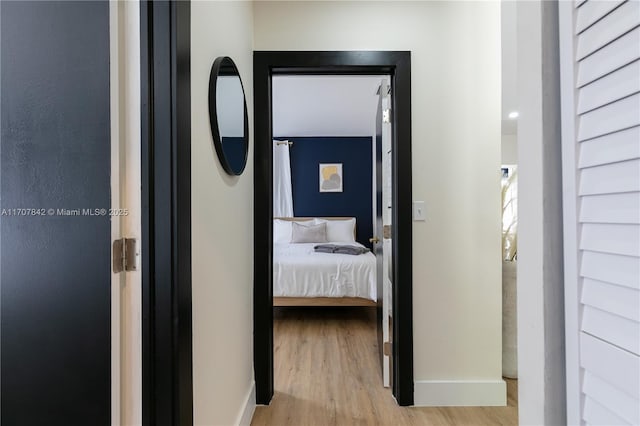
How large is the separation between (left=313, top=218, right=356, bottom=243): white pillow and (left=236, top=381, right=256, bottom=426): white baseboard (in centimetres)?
347

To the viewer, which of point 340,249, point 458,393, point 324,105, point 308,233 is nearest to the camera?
point 458,393

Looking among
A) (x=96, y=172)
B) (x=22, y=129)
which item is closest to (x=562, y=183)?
(x=96, y=172)

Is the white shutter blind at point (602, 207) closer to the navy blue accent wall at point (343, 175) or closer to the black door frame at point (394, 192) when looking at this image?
the black door frame at point (394, 192)

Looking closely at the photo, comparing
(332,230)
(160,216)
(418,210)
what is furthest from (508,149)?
(160,216)

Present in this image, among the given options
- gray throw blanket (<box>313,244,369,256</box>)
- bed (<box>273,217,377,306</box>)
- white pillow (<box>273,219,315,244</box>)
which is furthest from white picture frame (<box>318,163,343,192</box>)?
bed (<box>273,217,377,306</box>)

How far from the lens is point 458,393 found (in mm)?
1949

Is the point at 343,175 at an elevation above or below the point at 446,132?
above

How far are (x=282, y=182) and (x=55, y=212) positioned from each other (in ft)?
15.9

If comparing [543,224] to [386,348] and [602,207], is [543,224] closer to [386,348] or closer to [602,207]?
[602,207]

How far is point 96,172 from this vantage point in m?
0.83

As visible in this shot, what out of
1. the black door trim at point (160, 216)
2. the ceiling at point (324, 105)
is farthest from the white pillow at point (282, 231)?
the black door trim at point (160, 216)

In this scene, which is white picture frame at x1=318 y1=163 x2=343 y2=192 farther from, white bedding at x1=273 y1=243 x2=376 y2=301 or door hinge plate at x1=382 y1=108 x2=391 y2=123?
door hinge plate at x1=382 y1=108 x2=391 y2=123

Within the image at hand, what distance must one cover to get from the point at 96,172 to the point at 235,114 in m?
0.81

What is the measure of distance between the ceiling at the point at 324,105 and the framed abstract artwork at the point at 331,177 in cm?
55
